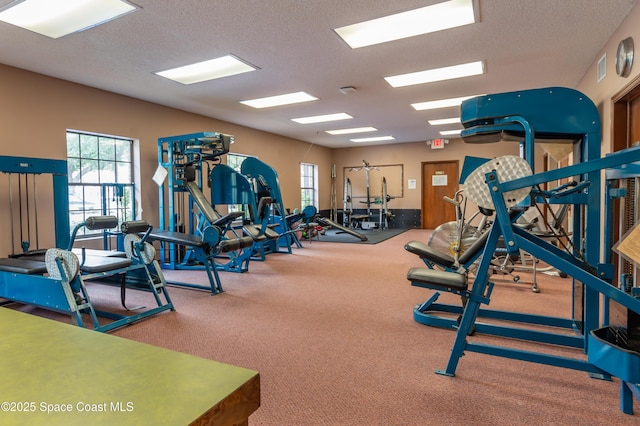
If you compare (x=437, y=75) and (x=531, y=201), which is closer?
(x=531, y=201)

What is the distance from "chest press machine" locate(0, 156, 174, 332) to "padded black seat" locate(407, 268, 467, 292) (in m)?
2.30

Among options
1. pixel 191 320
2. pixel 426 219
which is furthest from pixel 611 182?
pixel 426 219

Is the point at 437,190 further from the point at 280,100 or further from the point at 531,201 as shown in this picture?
the point at 531,201

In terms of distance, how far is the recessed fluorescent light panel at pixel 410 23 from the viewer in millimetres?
2965

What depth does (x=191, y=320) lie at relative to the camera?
3.11 m

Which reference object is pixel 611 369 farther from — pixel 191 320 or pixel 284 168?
pixel 284 168

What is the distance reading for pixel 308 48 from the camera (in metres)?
3.65

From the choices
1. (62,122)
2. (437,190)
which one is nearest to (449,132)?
(437,190)

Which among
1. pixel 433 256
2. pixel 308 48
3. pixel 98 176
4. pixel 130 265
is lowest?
pixel 130 265

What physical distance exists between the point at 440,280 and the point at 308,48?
267 centimetres

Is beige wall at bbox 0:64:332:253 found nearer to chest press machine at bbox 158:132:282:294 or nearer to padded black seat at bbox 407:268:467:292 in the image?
chest press machine at bbox 158:132:282:294

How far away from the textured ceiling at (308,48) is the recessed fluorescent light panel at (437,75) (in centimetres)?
16

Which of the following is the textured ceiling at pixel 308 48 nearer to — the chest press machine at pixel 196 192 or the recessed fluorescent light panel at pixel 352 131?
the chest press machine at pixel 196 192

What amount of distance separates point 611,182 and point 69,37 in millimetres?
4493
